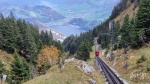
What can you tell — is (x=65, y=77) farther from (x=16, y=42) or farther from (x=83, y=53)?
(x=16, y=42)

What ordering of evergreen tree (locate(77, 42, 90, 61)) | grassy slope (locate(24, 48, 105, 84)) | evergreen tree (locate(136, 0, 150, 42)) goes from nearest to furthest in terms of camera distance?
1. grassy slope (locate(24, 48, 105, 84))
2. evergreen tree (locate(136, 0, 150, 42))
3. evergreen tree (locate(77, 42, 90, 61))

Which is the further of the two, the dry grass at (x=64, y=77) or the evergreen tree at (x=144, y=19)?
the evergreen tree at (x=144, y=19)

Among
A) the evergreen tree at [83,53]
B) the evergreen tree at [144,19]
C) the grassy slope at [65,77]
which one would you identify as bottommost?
the evergreen tree at [83,53]

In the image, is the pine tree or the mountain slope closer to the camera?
the mountain slope

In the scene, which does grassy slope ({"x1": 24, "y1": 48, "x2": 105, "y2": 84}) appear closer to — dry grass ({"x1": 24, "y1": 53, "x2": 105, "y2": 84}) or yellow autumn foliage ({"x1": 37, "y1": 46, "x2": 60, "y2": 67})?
dry grass ({"x1": 24, "y1": 53, "x2": 105, "y2": 84})

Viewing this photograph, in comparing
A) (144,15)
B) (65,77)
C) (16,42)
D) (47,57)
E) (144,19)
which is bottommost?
(47,57)

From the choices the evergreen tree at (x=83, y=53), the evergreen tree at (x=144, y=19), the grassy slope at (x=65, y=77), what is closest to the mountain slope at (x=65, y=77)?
the grassy slope at (x=65, y=77)

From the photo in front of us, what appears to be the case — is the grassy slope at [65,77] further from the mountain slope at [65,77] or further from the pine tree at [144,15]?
the pine tree at [144,15]

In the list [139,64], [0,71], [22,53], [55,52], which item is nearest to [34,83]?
[139,64]

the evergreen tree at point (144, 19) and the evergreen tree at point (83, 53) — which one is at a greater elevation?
the evergreen tree at point (144, 19)

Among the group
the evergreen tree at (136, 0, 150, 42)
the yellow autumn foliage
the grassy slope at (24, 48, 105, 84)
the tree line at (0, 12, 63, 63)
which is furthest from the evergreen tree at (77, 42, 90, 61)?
the grassy slope at (24, 48, 105, 84)

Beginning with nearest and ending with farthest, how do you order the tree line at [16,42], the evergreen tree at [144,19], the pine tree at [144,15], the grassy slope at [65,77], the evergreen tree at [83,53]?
the grassy slope at [65,77] → the evergreen tree at [144,19] → the pine tree at [144,15] → the tree line at [16,42] → the evergreen tree at [83,53]

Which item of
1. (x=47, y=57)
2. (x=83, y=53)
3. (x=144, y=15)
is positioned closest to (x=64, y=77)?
(x=144, y=15)

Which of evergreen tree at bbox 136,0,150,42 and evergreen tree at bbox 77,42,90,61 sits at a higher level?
evergreen tree at bbox 136,0,150,42
